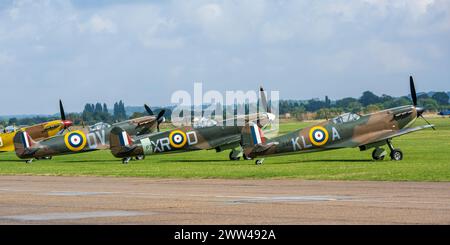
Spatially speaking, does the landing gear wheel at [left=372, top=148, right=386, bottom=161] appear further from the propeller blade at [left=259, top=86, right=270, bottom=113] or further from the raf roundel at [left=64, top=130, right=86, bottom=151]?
the raf roundel at [left=64, top=130, right=86, bottom=151]

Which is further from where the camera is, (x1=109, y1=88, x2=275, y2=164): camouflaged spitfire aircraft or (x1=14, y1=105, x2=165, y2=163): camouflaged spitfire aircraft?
(x1=14, y1=105, x2=165, y2=163): camouflaged spitfire aircraft

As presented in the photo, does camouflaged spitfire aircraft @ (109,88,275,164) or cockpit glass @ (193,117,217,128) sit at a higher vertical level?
cockpit glass @ (193,117,217,128)

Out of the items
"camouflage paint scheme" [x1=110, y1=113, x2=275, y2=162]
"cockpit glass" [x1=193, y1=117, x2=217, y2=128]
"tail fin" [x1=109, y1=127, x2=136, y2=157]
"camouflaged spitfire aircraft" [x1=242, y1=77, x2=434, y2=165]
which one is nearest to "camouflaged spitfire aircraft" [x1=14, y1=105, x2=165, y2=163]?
"cockpit glass" [x1=193, y1=117, x2=217, y2=128]

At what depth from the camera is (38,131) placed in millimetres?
57812

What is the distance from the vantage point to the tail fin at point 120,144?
45.6 meters

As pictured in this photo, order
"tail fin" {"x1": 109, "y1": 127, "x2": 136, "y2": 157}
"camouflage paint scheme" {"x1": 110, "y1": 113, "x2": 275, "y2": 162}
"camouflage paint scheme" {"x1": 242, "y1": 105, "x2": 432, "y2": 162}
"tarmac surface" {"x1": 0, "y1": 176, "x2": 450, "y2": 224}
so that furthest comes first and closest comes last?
"camouflage paint scheme" {"x1": 110, "y1": 113, "x2": 275, "y2": 162} < "tail fin" {"x1": 109, "y1": 127, "x2": 136, "y2": 157} < "camouflage paint scheme" {"x1": 242, "y1": 105, "x2": 432, "y2": 162} < "tarmac surface" {"x1": 0, "y1": 176, "x2": 450, "y2": 224}

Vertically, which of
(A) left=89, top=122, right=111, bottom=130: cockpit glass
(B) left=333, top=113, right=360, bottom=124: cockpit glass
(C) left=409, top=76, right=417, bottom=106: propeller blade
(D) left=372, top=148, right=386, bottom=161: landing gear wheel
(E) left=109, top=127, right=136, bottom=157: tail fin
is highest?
(C) left=409, top=76, right=417, bottom=106: propeller blade

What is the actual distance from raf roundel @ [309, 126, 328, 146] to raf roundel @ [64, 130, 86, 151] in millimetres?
16403

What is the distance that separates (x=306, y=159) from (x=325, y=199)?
22.2 metres

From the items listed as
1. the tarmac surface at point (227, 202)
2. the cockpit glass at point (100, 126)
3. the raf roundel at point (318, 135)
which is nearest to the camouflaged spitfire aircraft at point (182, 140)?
the cockpit glass at point (100, 126)

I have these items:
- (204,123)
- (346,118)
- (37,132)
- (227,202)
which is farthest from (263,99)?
(227,202)

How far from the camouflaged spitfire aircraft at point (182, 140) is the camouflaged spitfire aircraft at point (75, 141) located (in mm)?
5574

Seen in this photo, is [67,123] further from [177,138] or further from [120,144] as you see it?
[177,138]

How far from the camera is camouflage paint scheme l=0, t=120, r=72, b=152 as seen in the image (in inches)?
2223
